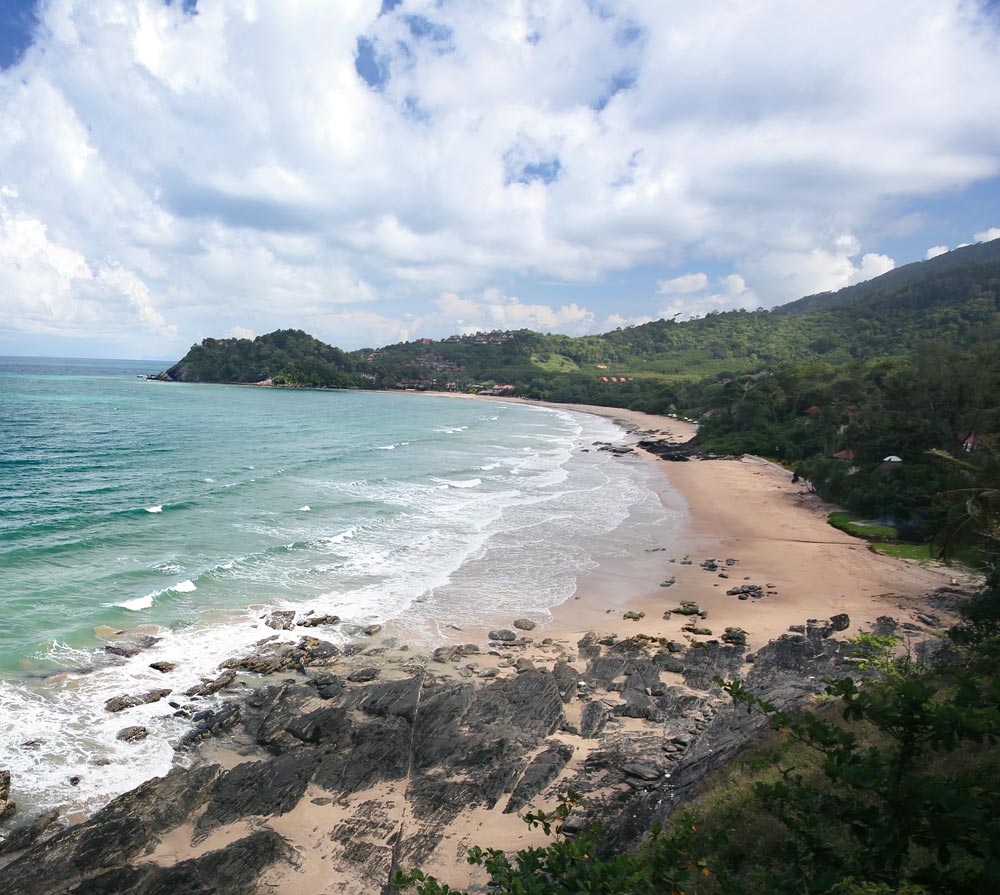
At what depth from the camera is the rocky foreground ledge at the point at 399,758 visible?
9453 mm

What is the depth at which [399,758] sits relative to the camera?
40.1 ft

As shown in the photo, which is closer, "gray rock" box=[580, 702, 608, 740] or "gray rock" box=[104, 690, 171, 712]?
"gray rock" box=[580, 702, 608, 740]

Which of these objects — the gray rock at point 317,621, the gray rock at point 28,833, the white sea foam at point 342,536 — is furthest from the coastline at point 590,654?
the white sea foam at point 342,536

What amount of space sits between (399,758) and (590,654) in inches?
263

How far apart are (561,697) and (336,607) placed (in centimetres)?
906

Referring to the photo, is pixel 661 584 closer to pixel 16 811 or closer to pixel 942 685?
pixel 942 685

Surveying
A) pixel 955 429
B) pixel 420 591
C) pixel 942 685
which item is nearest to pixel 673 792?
pixel 942 685

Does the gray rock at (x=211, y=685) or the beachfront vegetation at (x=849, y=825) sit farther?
the gray rock at (x=211, y=685)

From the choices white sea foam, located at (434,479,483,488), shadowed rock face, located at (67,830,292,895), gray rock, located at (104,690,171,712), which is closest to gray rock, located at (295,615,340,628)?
gray rock, located at (104,690,171,712)

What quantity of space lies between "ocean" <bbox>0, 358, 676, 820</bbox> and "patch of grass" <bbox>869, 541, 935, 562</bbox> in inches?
372

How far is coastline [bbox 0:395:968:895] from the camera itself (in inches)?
393

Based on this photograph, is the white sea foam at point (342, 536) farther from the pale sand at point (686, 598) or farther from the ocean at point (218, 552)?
the pale sand at point (686, 598)

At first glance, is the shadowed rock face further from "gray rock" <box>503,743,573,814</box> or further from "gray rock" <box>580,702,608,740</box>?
"gray rock" <box>580,702,608,740</box>

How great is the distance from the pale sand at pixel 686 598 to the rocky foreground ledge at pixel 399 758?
0.06m
